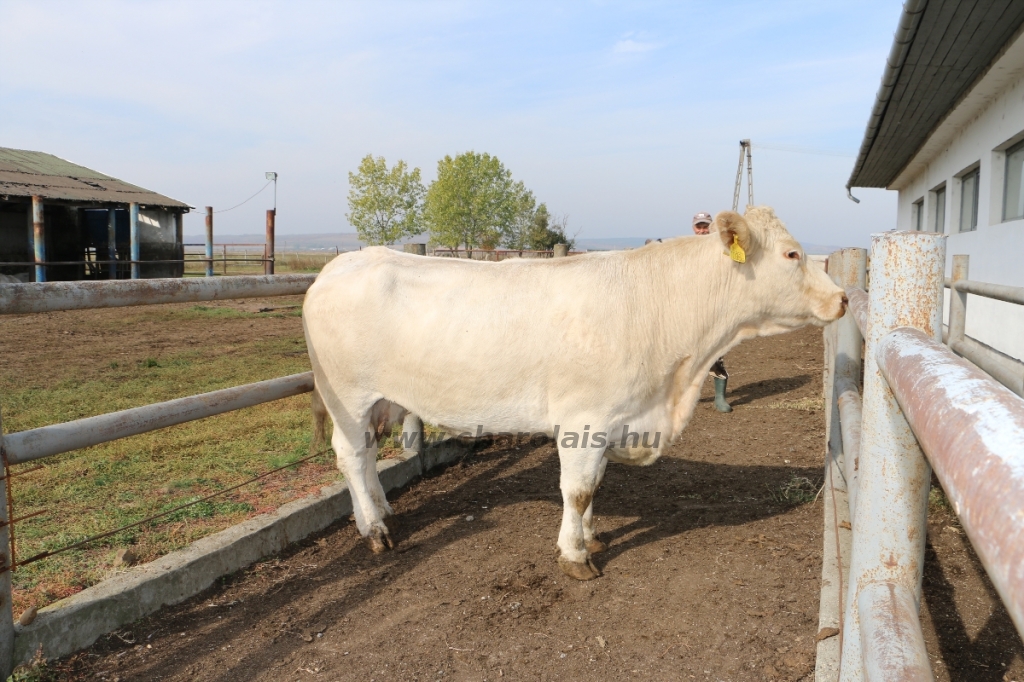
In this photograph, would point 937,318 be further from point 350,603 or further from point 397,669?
point 350,603

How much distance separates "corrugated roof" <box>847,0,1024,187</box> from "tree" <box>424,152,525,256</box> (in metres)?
38.0

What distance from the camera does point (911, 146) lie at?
47.3 feet

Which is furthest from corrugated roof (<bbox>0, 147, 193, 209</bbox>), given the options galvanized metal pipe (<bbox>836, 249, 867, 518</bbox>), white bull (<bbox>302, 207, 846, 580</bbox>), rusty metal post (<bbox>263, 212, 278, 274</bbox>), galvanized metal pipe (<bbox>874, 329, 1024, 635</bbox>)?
galvanized metal pipe (<bbox>874, 329, 1024, 635</bbox>)

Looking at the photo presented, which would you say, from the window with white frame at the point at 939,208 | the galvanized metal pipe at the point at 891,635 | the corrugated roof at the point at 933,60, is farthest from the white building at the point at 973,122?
the galvanized metal pipe at the point at 891,635

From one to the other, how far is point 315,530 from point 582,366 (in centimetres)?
200

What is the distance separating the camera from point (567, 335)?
161 inches

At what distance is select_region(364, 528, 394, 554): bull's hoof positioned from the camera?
4.46 metres

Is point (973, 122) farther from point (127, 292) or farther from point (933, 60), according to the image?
point (127, 292)

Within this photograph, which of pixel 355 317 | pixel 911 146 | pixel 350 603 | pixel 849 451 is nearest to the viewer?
pixel 849 451

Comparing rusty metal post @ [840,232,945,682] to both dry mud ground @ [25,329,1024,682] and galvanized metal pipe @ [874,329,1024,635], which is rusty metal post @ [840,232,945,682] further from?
dry mud ground @ [25,329,1024,682]

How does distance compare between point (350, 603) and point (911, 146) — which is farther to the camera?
point (911, 146)

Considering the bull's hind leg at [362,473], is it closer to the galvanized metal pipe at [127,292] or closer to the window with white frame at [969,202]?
the galvanized metal pipe at [127,292]

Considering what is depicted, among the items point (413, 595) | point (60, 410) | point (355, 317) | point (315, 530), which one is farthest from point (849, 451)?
point (60, 410)

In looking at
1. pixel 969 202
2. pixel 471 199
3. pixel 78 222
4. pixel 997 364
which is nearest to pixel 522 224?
pixel 471 199
